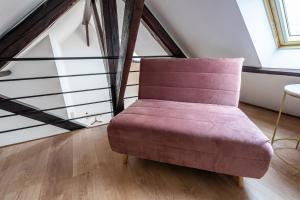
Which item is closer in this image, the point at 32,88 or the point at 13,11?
the point at 13,11

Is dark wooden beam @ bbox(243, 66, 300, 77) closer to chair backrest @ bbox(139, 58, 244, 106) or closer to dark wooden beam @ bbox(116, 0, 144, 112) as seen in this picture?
chair backrest @ bbox(139, 58, 244, 106)

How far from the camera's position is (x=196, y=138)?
1.09 m

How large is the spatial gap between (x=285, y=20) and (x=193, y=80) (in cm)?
107

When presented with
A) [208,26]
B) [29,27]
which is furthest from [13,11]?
[208,26]

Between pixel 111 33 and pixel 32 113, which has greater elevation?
pixel 111 33

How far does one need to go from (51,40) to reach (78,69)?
5.42 ft

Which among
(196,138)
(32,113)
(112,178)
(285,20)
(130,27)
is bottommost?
(112,178)

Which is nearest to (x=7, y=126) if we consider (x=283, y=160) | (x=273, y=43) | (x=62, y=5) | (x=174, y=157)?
(x=62, y=5)

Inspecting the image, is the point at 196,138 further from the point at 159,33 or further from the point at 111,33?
the point at 159,33

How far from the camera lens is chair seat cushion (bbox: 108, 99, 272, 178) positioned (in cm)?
102

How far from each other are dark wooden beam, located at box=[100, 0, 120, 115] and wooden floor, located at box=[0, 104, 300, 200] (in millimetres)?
825

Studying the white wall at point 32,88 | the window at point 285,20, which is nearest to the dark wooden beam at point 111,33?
the white wall at point 32,88

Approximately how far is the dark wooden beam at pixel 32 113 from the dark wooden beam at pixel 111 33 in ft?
1.86

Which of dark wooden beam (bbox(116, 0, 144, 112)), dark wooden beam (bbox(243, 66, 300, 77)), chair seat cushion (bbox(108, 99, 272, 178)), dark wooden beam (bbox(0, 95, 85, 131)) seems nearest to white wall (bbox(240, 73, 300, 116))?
dark wooden beam (bbox(243, 66, 300, 77))
